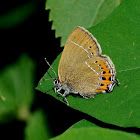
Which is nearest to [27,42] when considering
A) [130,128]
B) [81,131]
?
[130,128]

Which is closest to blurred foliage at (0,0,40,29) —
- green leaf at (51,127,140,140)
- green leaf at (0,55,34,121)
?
green leaf at (0,55,34,121)

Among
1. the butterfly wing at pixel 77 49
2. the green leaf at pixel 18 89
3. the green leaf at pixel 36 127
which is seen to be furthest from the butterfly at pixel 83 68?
the green leaf at pixel 18 89

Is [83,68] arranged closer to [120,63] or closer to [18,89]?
[120,63]

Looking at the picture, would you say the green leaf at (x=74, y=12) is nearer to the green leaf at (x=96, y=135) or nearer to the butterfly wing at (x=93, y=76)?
the butterfly wing at (x=93, y=76)

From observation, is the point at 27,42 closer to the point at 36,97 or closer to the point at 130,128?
the point at 36,97

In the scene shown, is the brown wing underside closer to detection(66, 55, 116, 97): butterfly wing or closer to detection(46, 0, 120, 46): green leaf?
detection(66, 55, 116, 97): butterfly wing
